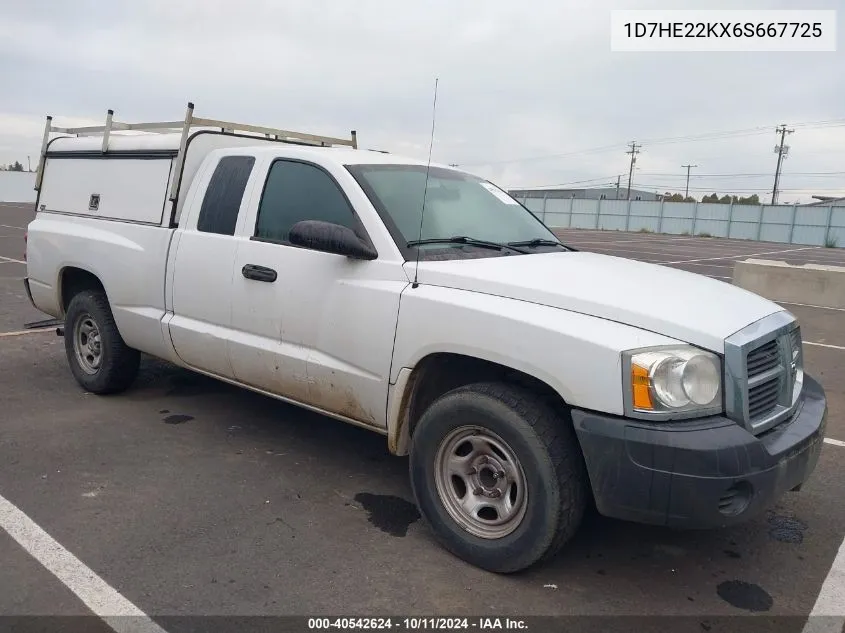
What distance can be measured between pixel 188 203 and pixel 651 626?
367cm

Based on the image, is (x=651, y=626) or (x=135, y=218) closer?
(x=651, y=626)

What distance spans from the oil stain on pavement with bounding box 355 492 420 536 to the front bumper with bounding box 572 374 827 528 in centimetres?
118

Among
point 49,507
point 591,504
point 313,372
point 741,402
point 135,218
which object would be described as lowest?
point 49,507

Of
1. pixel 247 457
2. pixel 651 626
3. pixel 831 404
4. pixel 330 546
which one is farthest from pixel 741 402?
pixel 831 404

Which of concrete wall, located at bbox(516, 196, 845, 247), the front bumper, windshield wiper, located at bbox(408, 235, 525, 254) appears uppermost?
concrete wall, located at bbox(516, 196, 845, 247)

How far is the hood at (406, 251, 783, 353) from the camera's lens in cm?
293

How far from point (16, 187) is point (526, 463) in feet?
197

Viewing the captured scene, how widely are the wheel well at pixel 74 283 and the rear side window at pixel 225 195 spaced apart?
1.51 m

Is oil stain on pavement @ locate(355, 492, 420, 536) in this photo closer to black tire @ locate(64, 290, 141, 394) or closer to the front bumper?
the front bumper

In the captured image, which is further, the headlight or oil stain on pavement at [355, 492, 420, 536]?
oil stain on pavement at [355, 492, 420, 536]

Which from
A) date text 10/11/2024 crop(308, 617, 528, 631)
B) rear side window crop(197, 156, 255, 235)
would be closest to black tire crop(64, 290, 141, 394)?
rear side window crop(197, 156, 255, 235)

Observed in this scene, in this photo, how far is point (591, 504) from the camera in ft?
11.8

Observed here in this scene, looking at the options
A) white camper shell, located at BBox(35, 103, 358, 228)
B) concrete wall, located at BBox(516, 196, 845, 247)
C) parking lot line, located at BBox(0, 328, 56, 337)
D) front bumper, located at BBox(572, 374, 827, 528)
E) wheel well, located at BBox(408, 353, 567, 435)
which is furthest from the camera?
concrete wall, located at BBox(516, 196, 845, 247)

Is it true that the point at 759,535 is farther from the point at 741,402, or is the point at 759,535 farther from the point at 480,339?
the point at 480,339
